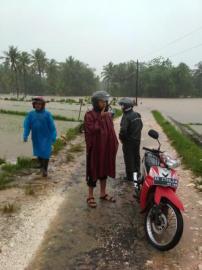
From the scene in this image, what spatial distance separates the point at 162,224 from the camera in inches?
194

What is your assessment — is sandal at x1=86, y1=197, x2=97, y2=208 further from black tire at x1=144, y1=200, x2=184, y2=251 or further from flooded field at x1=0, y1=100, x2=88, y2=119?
flooded field at x1=0, y1=100, x2=88, y2=119

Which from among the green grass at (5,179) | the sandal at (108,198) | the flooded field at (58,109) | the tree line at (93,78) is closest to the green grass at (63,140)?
the green grass at (5,179)

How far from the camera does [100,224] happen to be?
5.59 metres

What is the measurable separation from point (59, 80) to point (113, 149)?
10558 cm

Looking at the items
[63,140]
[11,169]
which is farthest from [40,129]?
[63,140]

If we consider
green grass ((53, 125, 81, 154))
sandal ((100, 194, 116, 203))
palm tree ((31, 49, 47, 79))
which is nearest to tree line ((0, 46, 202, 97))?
palm tree ((31, 49, 47, 79))

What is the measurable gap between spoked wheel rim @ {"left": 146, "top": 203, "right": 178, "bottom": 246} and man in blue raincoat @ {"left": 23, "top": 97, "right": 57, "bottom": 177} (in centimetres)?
354

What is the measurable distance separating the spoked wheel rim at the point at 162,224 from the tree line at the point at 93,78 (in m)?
90.2

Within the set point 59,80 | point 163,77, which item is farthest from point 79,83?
point 163,77

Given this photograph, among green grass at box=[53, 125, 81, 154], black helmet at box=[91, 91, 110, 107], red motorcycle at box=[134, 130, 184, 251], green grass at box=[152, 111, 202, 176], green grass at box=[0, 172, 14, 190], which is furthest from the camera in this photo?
green grass at box=[53, 125, 81, 154]

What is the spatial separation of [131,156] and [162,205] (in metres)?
3.09

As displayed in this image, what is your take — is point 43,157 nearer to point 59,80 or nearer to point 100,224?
point 100,224

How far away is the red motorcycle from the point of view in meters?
4.73

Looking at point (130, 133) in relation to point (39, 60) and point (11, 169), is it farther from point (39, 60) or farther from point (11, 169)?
point (39, 60)
